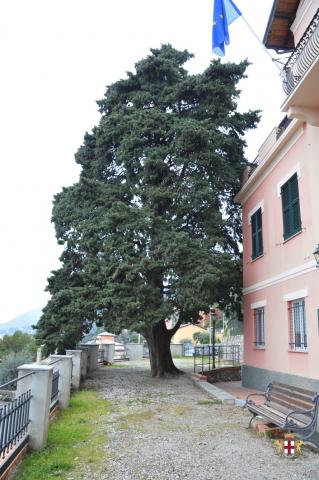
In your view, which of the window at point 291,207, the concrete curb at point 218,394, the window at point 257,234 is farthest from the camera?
the window at point 257,234

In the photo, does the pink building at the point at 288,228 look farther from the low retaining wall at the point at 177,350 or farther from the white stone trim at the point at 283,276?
the low retaining wall at the point at 177,350

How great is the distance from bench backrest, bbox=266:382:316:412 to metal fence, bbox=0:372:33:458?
14.6 feet

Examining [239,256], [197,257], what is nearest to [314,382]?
[197,257]

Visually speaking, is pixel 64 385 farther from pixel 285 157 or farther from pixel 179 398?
pixel 285 157

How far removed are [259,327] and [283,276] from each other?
3.36 m

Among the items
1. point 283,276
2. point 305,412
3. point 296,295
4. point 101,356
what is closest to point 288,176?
point 283,276

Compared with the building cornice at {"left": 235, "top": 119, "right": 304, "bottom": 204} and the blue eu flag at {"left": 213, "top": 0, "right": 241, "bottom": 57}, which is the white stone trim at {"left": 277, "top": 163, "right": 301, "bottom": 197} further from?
the blue eu flag at {"left": 213, "top": 0, "right": 241, "bottom": 57}

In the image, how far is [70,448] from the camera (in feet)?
22.6

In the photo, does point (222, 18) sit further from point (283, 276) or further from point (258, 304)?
point (258, 304)

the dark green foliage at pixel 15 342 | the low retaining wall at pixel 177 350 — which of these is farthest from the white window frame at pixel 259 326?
the low retaining wall at pixel 177 350

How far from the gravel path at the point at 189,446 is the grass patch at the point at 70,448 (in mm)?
226

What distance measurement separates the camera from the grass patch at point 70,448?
577cm

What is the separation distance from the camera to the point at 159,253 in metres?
14.9

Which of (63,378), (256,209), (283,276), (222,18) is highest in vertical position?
(222,18)
